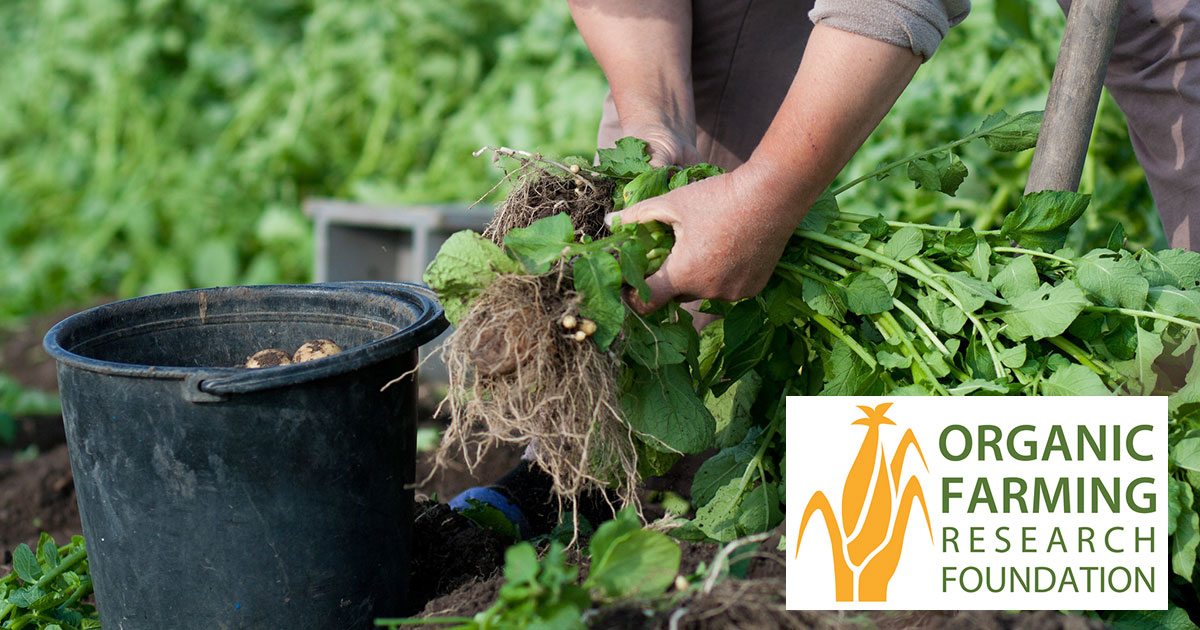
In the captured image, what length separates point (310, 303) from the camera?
1.78 meters

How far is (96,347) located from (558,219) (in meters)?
0.82

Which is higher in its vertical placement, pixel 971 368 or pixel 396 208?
pixel 396 208

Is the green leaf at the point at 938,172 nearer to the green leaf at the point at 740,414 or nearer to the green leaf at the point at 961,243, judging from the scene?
the green leaf at the point at 961,243

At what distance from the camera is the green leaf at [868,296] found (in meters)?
1.58

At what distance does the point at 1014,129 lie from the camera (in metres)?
1.81

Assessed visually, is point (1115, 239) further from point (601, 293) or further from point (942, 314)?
point (601, 293)

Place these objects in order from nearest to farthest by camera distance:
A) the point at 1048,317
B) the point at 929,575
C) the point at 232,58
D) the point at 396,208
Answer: the point at 929,575, the point at 1048,317, the point at 396,208, the point at 232,58

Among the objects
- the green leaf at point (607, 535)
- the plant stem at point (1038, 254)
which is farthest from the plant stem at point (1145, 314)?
the green leaf at point (607, 535)

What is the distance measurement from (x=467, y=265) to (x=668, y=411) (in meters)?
0.43

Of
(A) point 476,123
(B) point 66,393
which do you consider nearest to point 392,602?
(B) point 66,393

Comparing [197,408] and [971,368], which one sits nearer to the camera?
[197,408]

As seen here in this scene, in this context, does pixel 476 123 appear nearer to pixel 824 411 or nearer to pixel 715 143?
pixel 715 143

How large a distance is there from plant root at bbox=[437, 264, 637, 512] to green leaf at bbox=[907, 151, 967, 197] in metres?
0.72

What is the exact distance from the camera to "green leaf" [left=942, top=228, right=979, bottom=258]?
1.62m
